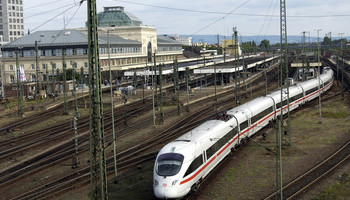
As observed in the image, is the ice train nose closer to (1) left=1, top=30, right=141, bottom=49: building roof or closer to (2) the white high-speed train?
(2) the white high-speed train

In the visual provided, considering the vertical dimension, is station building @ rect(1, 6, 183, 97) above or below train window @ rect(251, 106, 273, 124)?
above

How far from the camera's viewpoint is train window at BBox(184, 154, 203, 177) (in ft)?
73.7

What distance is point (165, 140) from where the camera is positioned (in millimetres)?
37094

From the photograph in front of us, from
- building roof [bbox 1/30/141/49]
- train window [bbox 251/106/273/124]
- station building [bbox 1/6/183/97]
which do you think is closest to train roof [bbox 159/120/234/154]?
train window [bbox 251/106/273/124]

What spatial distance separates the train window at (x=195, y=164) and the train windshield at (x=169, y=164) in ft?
2.22

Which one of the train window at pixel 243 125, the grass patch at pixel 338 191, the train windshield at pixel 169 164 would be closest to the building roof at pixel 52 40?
the train window at pixel 243 125

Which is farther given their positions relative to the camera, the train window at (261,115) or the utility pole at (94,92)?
the train window at (261,115)

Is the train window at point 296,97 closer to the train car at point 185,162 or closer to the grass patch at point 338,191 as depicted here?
the train car at point 185,162

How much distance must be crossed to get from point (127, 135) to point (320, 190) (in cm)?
2149

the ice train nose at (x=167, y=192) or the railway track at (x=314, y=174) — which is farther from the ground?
the ice train nose at (x=167, y=192)

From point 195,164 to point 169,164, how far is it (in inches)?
72.2

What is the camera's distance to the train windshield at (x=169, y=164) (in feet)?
71.5

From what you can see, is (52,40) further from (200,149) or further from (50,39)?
(200,149)

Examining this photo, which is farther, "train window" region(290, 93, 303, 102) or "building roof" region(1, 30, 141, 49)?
"building roof" region(1, 30, 141, 49)
